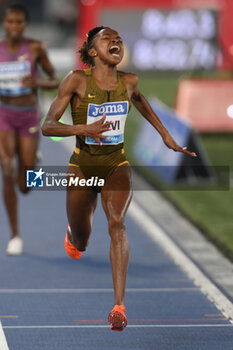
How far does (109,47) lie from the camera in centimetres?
707

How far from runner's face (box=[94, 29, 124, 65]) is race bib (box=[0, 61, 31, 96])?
9.89 feet

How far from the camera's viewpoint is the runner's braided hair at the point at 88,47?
23.7 feet

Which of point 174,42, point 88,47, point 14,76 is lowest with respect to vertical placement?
point 174,42

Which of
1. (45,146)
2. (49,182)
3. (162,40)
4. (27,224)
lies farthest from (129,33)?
(49,182)

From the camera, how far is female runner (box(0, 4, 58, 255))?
9961mm

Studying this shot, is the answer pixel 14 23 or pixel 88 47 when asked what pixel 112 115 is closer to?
pixel 88 47

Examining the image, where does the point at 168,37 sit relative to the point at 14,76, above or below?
below

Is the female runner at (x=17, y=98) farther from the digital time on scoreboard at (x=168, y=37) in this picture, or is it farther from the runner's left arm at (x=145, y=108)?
the digital time on scoreboard at (x=168, y=37)

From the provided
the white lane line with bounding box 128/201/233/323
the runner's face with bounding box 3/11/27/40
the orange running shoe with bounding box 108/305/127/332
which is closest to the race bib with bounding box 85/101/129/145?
the orange running shoe with bounding box 108/305/127/332

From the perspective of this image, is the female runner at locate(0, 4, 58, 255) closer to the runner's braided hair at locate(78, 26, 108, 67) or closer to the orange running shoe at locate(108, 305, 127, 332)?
the runner's braided hair at locate(78, 26, 108, 67)

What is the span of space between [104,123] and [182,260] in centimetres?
323

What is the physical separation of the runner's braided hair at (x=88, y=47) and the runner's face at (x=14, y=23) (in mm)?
2719

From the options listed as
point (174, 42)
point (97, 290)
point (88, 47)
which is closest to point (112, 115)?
point (88, 47)

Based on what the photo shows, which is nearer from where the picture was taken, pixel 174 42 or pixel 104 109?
pixel 104 109
